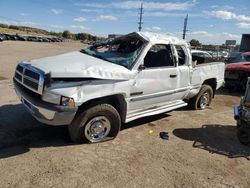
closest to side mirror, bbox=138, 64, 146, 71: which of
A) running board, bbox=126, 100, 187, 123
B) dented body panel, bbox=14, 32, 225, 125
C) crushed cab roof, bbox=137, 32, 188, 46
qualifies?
dented body panel, bbox=14, 32, 225, 125

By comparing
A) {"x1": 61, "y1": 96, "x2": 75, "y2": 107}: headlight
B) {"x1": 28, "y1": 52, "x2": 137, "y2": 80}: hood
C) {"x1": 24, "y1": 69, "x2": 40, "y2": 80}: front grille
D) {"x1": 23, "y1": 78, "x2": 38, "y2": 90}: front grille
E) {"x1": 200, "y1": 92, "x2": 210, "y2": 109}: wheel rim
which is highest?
{"x1": 28, "y1": 52, "x2": 137, "y2": 80}: hood

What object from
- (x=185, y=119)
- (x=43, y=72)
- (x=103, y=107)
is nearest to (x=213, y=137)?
(x=185, y=119)

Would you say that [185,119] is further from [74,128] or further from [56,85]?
[56,85]

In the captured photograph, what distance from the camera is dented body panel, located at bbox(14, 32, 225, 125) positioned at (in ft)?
12.5

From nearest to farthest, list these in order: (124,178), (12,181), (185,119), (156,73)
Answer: (12,181)
(124,178)
(156,73)
(185,119)

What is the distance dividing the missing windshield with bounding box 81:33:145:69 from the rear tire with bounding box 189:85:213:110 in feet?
8.54

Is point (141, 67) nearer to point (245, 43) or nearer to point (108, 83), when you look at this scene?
point (108, 83)

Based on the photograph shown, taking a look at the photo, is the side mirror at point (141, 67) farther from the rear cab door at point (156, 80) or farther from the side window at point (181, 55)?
the side window at point (181, 55)

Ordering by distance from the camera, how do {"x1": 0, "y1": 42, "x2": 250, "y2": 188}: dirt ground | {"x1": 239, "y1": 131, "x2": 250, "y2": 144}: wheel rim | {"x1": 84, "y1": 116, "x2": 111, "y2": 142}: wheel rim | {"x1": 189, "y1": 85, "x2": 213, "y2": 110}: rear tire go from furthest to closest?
1. {"x1": 189, "y1": 85, "x2": 213, "y2": 110}: rear tire
2. {"x1": 239, "y1": 131, "x2": 250, "y2": 144}: wheel rim
3. {"x1": 84, "y1": 116, "x2": 111, "y2": 142}: wheel rim
4. {"x1": 0, "y1": 42, "x2": 250, "y2": 188}: dirt ground

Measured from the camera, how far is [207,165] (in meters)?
3.95

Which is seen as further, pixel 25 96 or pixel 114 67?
pixel 114 67

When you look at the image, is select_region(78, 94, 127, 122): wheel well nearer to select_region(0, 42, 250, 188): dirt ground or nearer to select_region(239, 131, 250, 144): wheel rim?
select_region(0, 42, 250, 188): dirt ground

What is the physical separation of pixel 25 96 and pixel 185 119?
3.82 m

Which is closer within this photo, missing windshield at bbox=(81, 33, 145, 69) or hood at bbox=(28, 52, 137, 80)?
hood at bbox=(28, 52, 137, 80)
